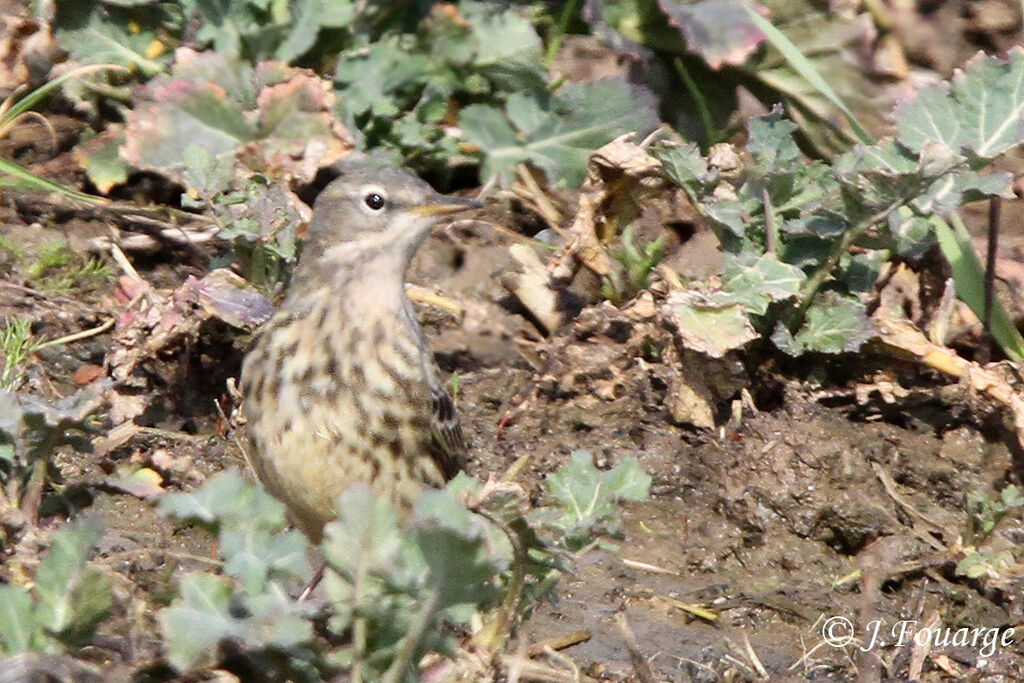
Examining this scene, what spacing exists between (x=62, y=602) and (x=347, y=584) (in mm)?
599

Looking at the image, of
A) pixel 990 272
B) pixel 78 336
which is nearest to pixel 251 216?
pixel 78 336

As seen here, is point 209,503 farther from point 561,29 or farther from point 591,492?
point 561,29

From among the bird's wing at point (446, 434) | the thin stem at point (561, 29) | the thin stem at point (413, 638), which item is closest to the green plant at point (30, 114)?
the thin stem at point (561, 29)

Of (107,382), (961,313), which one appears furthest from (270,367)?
(961,313)

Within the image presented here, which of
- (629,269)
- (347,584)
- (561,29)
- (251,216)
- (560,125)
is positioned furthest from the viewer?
(561,29)

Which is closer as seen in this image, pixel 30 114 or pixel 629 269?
pixel 629 269

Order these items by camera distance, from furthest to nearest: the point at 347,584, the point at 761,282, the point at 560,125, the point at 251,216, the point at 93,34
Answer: the point at 560,125 → the point at 93,34 → the point at 251,216 → the point at 761,282 → the point at 347,584

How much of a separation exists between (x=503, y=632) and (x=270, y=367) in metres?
1.28

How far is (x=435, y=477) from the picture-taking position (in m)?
4.61

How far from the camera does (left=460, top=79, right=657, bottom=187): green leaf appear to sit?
243 inches

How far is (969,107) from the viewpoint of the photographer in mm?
5230

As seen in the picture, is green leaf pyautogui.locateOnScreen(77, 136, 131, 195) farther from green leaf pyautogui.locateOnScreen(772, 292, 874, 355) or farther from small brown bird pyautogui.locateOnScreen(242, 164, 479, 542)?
green leaf pyautogui.locateOnScreen(772, 292, 874, 355)

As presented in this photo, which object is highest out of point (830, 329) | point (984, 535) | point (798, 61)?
point (798, 61)

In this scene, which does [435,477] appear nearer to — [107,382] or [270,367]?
[270,367]
